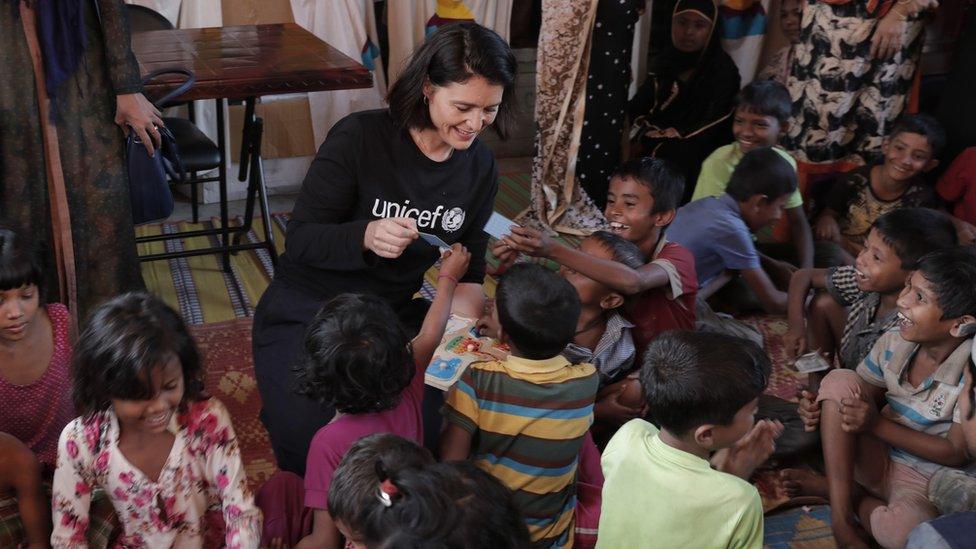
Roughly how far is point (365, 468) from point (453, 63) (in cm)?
109

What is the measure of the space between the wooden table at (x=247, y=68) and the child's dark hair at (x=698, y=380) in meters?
1.80

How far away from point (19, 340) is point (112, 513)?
1.52 ft

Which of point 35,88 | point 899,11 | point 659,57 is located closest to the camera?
point 35,88

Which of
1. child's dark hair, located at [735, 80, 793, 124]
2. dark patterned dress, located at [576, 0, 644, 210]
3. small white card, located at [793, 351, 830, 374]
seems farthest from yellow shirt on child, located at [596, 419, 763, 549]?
dark patterned dress, located at [576, 0, 644, 210]

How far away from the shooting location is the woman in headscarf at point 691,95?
15.1ft

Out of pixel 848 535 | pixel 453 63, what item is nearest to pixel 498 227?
pixel 453 63

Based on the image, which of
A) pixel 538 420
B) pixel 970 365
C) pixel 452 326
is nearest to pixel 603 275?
pixel 452 326

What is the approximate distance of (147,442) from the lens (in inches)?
71.6

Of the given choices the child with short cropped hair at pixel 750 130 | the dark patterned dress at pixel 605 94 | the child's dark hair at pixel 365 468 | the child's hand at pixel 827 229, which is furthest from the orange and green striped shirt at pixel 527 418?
the dark patterned dress at pixel 605 94

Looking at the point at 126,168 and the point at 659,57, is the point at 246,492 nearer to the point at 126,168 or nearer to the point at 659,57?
the point at 126,168

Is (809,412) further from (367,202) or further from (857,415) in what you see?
(367,202)

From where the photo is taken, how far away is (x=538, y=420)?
78.0 inches

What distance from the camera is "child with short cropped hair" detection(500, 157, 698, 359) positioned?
2391 millimetres

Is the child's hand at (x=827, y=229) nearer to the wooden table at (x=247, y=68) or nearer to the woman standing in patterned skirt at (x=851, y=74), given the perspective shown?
the woman standing in patterned skirt at (x=851, y=74)
